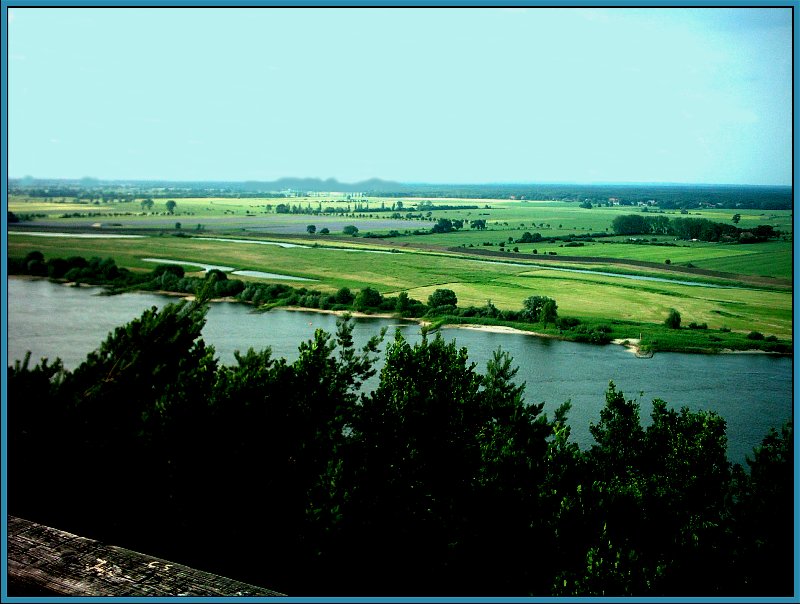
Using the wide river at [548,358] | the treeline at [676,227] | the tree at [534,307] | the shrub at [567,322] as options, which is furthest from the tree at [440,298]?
the treeline at [676,227]

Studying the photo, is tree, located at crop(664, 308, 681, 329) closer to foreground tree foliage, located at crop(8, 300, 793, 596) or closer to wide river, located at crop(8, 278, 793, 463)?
wide river, located at crop(8, 278, 793, 463)

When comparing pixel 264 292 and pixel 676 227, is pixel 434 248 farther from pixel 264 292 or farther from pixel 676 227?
pixel 676 227

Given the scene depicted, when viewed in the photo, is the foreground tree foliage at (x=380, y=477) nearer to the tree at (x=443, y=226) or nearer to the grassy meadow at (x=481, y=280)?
the grassy meadow at (x=481, y=280)

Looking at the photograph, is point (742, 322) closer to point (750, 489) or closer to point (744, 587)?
point (750, 489)

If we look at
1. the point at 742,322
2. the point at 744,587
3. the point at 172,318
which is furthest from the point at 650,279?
the point at 172,318

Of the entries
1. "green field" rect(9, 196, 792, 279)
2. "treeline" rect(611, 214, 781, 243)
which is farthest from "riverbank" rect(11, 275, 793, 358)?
"treeline" rect(611, 214, 781, 243)

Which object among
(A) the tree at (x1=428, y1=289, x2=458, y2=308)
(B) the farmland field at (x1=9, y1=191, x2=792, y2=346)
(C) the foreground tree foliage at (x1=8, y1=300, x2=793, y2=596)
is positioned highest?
(B) the farmland field at (x1=9, y1=191, x2=792, y2=346)
